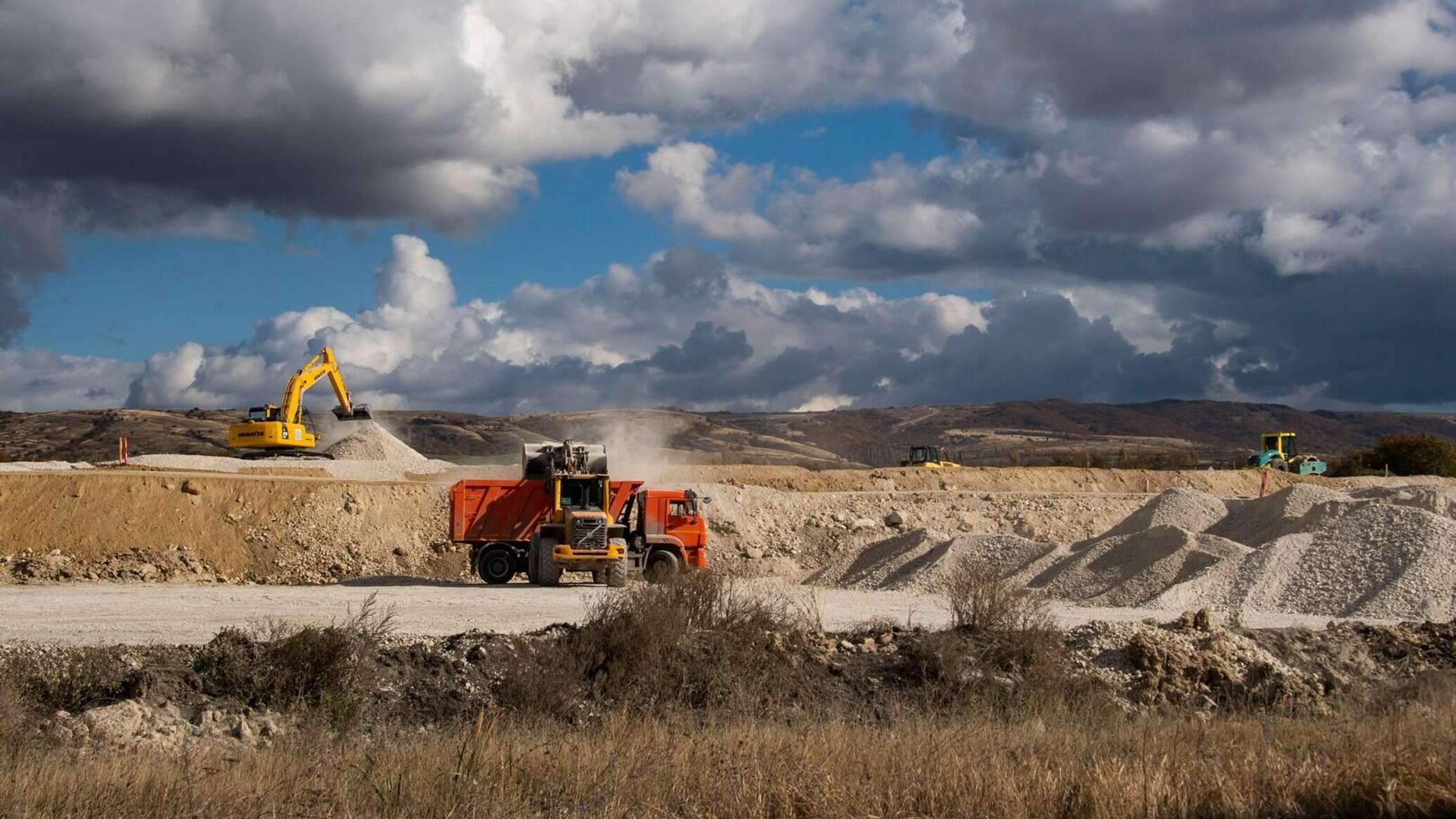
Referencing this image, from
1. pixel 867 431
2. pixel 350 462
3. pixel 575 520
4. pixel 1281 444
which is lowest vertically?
pixel 575 520

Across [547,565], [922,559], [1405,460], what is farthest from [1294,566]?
[1405,460]

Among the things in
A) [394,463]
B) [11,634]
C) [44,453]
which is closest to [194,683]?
[11,634]

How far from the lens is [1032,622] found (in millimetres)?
16766

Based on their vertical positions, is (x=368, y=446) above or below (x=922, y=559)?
above

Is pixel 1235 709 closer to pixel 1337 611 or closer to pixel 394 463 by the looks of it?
pixel 1337 611

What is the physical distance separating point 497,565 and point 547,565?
300cm

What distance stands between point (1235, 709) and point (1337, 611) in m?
9.74

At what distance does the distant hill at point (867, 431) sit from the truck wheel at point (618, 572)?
129 ft

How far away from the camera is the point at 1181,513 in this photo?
31.4 meters

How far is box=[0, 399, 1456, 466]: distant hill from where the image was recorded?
101 metres

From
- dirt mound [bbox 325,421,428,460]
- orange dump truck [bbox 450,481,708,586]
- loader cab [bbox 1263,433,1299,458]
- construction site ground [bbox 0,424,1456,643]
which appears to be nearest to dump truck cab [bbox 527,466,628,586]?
orange dump truck [bbox 450,481,708,586]

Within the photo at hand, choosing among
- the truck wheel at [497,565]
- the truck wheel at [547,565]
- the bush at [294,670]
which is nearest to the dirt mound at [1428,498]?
the truck wheel at [547,565]

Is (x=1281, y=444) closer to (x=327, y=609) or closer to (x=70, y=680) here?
(x=327, y=609)

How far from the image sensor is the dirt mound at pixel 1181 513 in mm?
30969
